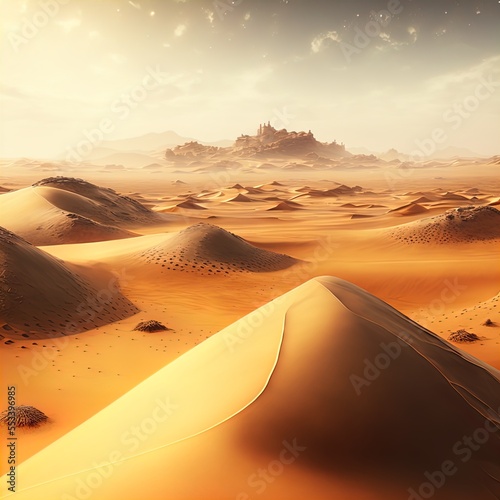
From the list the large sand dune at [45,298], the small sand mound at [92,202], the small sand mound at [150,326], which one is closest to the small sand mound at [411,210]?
the small sand mound at [92,202]

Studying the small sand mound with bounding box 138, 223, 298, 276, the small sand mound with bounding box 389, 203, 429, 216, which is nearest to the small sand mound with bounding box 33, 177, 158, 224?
the small sand mound with bounding box 138, 223, 298, 276

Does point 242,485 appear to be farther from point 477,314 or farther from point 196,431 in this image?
point 477,314

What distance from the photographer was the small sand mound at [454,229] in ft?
76.3

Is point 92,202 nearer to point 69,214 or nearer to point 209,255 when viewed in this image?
point 69,214

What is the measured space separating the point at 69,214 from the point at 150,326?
18380 millimetres

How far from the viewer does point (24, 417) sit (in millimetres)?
6125

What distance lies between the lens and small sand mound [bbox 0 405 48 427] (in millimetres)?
6039

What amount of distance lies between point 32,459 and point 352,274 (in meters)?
14.0

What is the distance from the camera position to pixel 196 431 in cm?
413

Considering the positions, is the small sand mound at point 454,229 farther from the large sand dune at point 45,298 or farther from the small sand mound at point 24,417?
the small sand mound at point 24,417

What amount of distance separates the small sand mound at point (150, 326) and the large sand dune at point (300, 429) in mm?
4982

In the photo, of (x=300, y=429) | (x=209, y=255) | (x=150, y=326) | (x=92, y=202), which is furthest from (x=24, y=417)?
(x=92, y=202)

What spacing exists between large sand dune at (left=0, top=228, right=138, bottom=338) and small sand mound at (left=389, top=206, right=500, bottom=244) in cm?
1661

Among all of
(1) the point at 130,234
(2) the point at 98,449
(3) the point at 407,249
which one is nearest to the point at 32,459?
(2) the point at 98,449
